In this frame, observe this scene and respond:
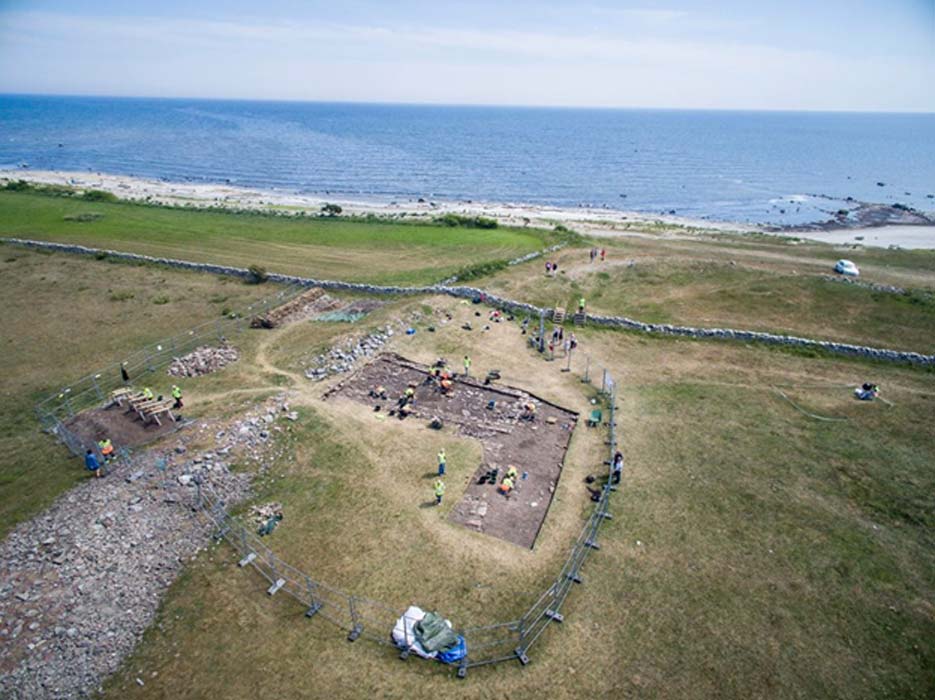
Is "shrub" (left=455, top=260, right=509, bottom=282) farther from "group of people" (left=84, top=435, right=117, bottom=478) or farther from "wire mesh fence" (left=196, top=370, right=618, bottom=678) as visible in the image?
"group of people" (left=84, top=435, right=117, bottom=478)

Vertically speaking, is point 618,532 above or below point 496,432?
below

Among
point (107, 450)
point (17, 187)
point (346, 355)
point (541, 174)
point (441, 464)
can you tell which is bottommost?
point (107, 450)

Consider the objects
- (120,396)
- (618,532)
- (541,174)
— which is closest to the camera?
(618,532)

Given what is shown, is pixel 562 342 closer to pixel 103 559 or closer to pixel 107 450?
pixel 107 450

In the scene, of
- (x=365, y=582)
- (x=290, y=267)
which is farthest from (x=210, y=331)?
(x=365, y=582)

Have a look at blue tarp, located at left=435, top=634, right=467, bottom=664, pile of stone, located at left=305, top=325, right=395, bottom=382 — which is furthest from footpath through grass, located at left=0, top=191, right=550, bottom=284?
blue tarp, located at left=435, top=634, right=467, bottom=664

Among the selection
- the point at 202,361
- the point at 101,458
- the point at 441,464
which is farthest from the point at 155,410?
the point at 441,464

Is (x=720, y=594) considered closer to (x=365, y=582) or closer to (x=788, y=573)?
(x=788, y=573)
